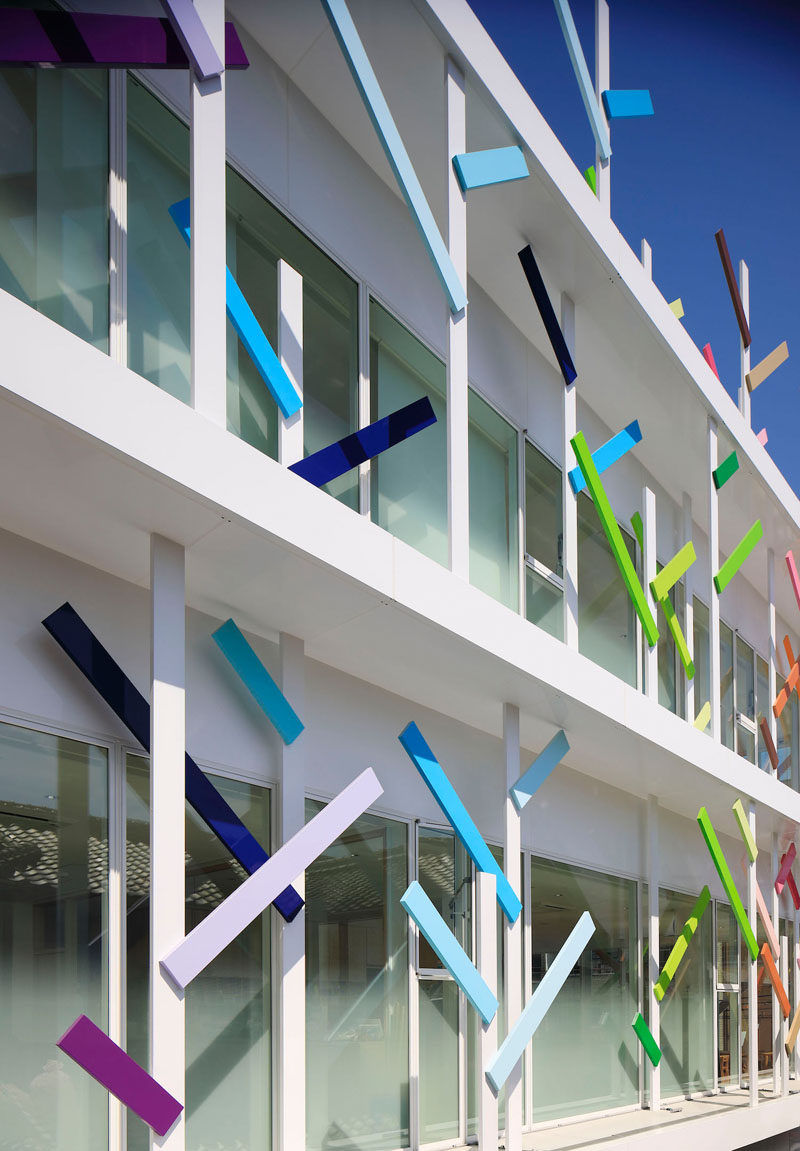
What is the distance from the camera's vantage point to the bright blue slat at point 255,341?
593 centimetres

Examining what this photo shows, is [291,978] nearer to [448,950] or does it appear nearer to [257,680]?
[448,950]

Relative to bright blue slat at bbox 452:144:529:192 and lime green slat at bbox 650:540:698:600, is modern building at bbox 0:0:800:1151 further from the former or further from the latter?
lime green slat at bbox 650:540:698:600

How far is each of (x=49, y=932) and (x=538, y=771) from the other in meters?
4.30

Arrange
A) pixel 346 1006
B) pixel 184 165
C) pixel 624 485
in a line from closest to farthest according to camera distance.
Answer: pixel 184 165
pixel 346 1006
pixel 624 485

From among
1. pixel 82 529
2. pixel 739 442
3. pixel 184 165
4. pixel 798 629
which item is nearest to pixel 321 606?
pixel 82 529

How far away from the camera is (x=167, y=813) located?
17.0ft

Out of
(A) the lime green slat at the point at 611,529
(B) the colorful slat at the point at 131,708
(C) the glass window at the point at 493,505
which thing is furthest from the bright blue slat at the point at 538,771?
(B) the colorful slat at the point at 131,708

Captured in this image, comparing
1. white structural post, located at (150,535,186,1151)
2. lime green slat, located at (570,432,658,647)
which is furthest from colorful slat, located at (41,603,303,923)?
lime green slat, located at (570,432,658,647)

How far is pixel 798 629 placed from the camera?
19.5 m

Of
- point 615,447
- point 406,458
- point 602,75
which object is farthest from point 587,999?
point 602,75

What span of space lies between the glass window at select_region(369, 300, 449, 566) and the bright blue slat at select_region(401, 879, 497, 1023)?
227 cm

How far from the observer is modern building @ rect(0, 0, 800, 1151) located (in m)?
5.16

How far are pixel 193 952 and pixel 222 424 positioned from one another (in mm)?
2334

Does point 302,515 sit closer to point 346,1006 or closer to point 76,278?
point 76,278
